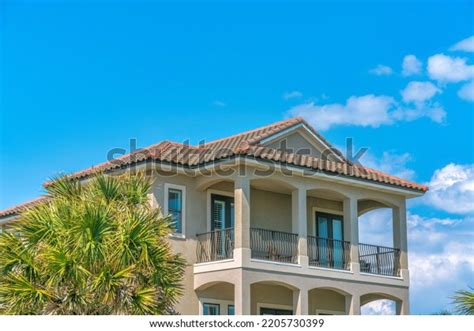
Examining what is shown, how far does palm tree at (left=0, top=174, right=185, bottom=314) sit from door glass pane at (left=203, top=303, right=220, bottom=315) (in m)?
5.73

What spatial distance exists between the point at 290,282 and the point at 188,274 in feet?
10.4

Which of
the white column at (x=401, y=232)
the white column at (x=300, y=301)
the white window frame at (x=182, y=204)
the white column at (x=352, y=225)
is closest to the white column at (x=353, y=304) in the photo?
the white column at (x=352, y=225)

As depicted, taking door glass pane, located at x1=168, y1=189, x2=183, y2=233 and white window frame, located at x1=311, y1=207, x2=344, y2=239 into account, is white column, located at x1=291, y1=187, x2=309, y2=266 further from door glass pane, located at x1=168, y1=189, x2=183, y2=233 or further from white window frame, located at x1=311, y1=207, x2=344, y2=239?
door glass pane, located at x1=168, y1=189, x2=183, y2=233

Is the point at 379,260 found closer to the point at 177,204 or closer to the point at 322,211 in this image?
the point at 322,211

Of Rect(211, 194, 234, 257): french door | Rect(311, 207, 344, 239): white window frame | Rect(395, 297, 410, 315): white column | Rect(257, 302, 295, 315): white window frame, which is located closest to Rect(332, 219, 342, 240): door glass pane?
Rect(311, 207, 344, 239): white window frame

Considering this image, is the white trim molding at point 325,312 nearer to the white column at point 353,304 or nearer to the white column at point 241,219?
the white column at point 353,304

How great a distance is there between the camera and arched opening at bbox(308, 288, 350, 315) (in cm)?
3288

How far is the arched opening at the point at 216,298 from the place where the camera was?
98.9 feet

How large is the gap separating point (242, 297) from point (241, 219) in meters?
2.33

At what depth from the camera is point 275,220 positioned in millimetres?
32469

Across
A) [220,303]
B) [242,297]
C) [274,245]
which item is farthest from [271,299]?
[242,297]

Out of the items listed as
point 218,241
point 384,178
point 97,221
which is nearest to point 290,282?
point 218,241

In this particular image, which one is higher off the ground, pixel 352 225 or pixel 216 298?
pixel 352 225
